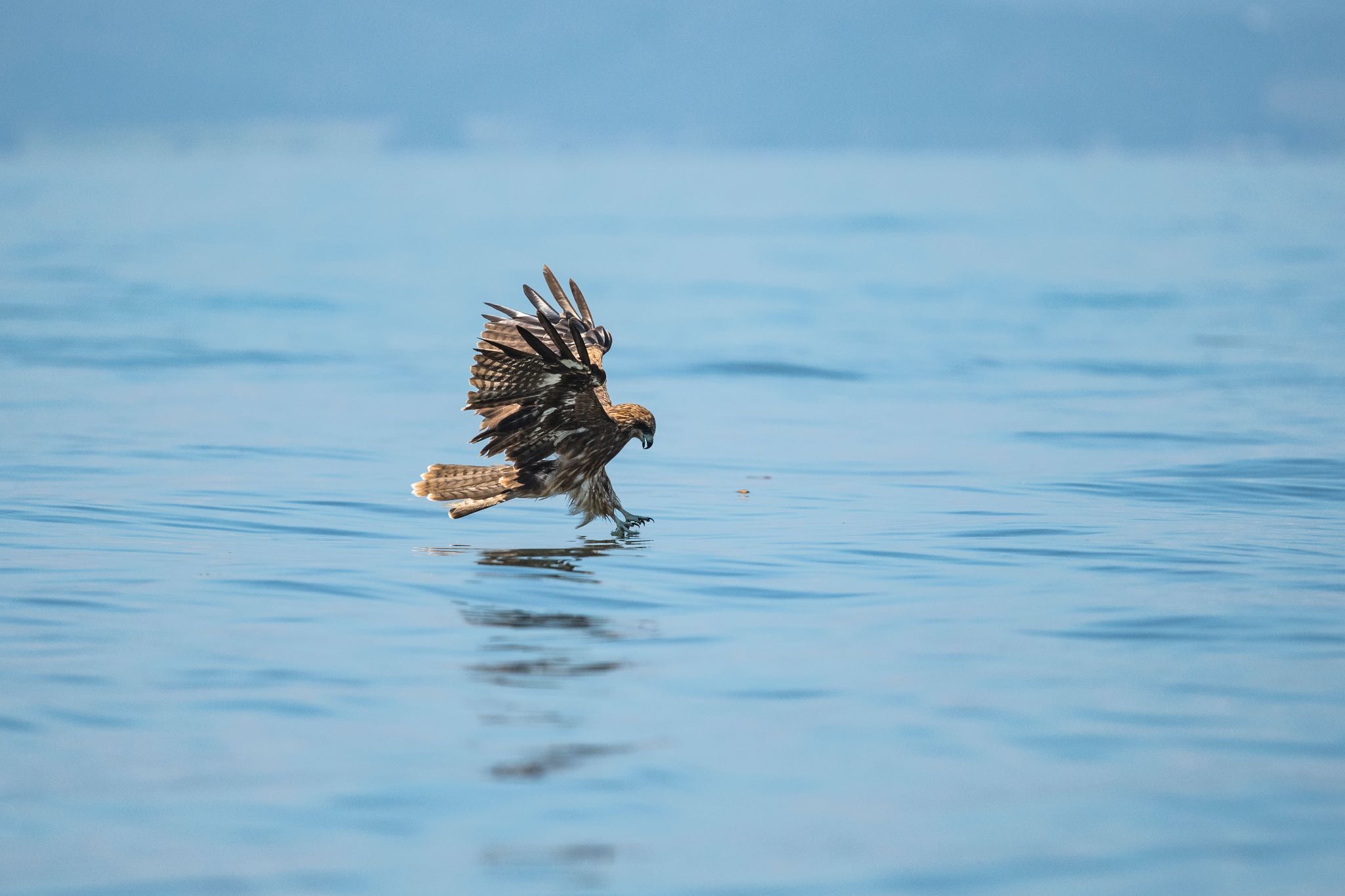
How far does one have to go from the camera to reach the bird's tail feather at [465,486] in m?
10.6

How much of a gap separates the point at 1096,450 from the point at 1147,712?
25.9 feet

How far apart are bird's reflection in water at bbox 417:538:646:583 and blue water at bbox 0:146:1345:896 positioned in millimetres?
67

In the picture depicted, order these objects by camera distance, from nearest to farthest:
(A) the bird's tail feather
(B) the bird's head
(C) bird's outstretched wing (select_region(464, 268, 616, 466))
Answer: (C) bird's outstretched wing (select_region(464, 268, 616, 466)), (B) the bird's head, (A) the bird's tail feather

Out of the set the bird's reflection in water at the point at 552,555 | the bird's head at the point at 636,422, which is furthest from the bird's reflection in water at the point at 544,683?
the bird's head at the point at 636,422

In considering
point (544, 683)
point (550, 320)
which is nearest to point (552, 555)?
point (550, 320)

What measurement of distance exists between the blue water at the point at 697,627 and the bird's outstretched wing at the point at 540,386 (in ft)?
2.26

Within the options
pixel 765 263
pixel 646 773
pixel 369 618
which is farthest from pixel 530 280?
pixel 646 773

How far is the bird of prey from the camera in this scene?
386 inches

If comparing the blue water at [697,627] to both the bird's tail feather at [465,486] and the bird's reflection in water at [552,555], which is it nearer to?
the bird's reflection in water at [552,555]

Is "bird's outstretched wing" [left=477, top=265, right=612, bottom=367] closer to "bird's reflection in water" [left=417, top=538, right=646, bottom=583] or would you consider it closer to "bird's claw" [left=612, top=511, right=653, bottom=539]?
"bird's claw" [left=612, top=511, right=653, bottom=539]

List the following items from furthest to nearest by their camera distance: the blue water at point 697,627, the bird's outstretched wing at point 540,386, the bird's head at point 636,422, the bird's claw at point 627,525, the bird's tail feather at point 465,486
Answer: the bird's claw at point 627,525
the bird's tail feather at point 465,486
the bird's head at point 636,422
the bird's outstretched wing at point 540,386
the blue water at point 697,627

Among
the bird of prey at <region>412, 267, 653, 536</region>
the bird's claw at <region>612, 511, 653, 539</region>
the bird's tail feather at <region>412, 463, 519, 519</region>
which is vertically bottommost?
the bird's claw at <region>612, 511, 653, 539</region>

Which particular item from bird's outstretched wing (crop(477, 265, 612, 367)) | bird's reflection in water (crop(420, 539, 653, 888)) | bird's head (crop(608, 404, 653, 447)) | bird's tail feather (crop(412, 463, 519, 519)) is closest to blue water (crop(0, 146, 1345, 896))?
bird's reflection in water (crop(420, 539, 653, 888))

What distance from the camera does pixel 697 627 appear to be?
8352 millimetres
